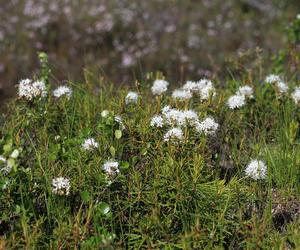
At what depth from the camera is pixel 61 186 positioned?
2.88 meters

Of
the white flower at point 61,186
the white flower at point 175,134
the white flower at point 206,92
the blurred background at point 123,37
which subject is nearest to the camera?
the white flower at point 61,186

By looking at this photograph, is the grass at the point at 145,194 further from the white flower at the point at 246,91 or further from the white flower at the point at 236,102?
the white flower at the point at 246,91

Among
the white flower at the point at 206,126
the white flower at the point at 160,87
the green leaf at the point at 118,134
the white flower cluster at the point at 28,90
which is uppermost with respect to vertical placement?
the white flower at the point at 160,87

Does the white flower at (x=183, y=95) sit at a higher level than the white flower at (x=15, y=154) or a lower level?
higher

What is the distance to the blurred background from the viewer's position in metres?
8.27

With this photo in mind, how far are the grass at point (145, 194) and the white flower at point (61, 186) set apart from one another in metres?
0.08

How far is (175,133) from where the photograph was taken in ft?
10.00

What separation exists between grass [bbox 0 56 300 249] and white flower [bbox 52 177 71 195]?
3.0 inches

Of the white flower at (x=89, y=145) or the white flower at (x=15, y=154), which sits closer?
the white flower at (x=15, y=154)

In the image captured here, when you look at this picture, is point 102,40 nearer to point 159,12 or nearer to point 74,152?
point 159,12

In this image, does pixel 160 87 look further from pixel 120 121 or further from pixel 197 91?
pixel 120 121

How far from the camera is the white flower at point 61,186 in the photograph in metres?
2.87

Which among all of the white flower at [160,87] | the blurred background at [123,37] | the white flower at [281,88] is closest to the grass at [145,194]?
the white flower at [160,87]

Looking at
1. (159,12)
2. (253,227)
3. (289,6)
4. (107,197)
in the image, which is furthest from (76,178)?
(289,6)
